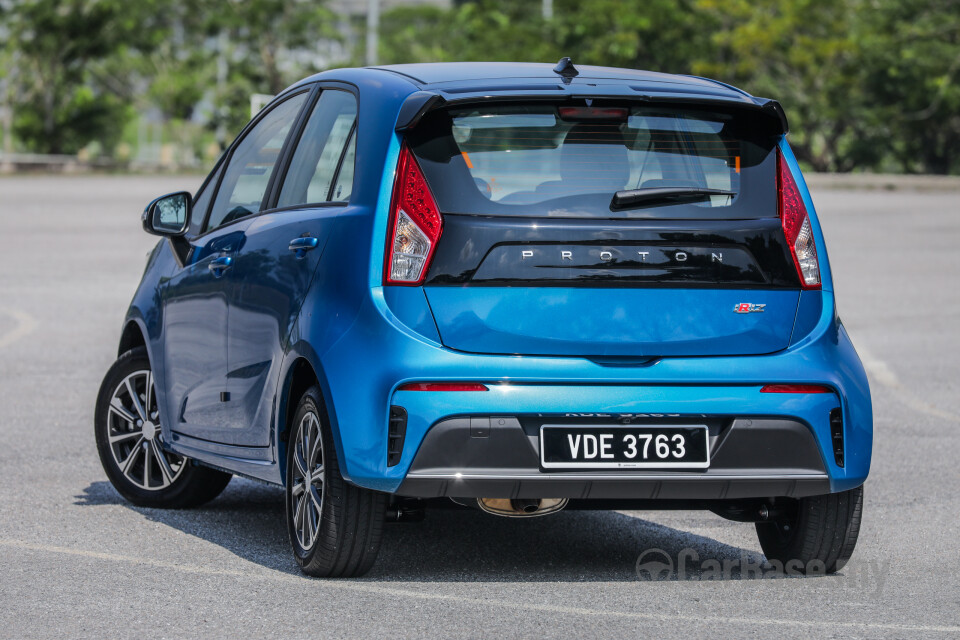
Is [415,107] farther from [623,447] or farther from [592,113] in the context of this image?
[623,447]

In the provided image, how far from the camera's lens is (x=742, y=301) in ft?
17.0

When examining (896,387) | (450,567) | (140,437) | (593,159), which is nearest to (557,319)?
(593,159)

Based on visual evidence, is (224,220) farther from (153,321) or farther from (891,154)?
(891,154)

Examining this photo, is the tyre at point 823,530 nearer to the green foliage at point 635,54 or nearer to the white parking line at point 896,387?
the white parking line at point 896,387

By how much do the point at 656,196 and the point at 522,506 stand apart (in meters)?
1.09

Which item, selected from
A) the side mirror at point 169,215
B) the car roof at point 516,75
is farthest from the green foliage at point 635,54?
the car roof at point 516,75

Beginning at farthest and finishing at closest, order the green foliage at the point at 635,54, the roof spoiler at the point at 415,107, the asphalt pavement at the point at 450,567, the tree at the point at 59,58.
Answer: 1. the tree at the point at 59,58
2. the green foliage at the point at 635,54
3. the roof spoiler at the point at 415,107
4. the asphalt pavement at the point at 450,567

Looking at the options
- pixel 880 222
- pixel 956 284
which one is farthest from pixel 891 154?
pixel 956 284

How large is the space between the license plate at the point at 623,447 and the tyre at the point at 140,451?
7.47 feet

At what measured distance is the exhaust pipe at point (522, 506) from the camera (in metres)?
5.29

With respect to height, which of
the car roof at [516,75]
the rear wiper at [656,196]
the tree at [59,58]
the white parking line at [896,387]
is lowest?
the tree at [59,58]

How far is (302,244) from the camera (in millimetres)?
5457

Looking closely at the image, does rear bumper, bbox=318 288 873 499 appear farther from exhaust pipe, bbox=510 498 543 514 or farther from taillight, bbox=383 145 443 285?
exhaust pipe, bbox=510 498 543 514

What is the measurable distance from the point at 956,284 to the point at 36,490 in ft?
48.0
